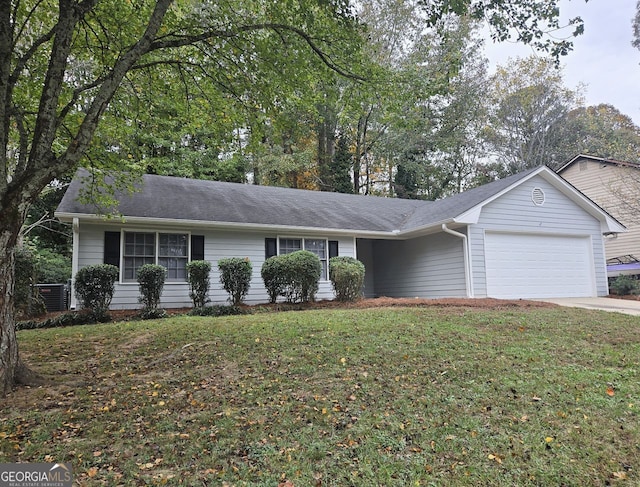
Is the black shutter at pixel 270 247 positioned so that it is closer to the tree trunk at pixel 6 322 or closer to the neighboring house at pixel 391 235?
the neighboring house at pixel 391 235

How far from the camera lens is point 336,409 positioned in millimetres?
3906

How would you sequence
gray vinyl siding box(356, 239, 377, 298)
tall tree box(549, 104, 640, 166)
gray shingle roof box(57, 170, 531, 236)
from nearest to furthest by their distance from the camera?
gray shingle roof box(57, 170, 531, 236)
gray vinyl siding box(356, 239, 377, 298)
tall tree box(549, 104, 640, 166)

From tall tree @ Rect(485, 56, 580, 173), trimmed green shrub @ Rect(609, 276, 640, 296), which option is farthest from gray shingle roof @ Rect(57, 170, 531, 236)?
tall tree @ Rect(485, 56, 580, 173)

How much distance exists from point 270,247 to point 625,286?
1153 centimetres

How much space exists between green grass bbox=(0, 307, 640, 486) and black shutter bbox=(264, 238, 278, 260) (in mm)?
5802

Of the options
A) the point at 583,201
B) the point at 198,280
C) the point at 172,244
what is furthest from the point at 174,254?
the point at 583,201

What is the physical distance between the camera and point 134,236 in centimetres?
1091

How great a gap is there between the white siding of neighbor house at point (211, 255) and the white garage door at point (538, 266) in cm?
459

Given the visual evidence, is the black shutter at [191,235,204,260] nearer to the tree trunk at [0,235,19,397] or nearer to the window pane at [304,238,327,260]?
the window pane at [304,238,327,260]

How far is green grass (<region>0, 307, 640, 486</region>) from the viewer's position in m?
3.02

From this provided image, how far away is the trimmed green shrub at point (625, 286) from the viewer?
1361 centimetres

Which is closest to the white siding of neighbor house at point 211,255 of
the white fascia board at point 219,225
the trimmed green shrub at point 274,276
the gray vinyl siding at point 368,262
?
the white fascia board at point 219,225

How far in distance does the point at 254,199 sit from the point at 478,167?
19815 mm

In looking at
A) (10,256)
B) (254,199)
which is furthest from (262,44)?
(254,199)
